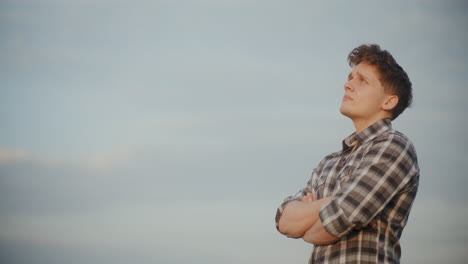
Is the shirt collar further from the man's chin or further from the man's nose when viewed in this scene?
the man's nose

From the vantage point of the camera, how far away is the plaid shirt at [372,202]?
3346mm

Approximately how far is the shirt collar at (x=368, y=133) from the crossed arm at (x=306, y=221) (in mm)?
439

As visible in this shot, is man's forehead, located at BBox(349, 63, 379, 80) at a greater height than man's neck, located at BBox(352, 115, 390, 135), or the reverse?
man's forehead, located at BBox(349, 63, 379, 80)

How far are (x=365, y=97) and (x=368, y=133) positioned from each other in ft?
0.83

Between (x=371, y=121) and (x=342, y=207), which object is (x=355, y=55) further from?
(x=342, y=207)

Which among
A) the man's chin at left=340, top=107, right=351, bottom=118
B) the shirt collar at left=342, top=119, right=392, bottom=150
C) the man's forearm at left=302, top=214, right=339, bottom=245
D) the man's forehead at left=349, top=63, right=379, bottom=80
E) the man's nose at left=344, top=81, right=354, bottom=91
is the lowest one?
the man's forearm at left=302, top=214, right=339, bottom=245

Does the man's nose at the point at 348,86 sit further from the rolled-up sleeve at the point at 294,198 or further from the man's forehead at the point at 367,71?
the rolled-up sleeve at the point at 294,198

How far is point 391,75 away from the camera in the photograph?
13.1ft

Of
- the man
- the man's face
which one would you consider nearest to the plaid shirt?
the man

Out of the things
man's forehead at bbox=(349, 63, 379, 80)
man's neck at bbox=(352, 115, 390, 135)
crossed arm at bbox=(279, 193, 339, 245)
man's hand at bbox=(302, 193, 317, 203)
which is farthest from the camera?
man's forehead at bbox=(349, 63, 379, 80)

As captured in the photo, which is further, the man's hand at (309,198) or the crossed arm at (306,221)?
the man's hand at (309,198)

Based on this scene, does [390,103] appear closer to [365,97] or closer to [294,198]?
[365,97]

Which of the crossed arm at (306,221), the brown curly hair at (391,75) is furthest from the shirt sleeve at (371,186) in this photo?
the brown curly hair at (391,75)

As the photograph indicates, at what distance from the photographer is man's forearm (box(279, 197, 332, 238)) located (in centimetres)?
355
